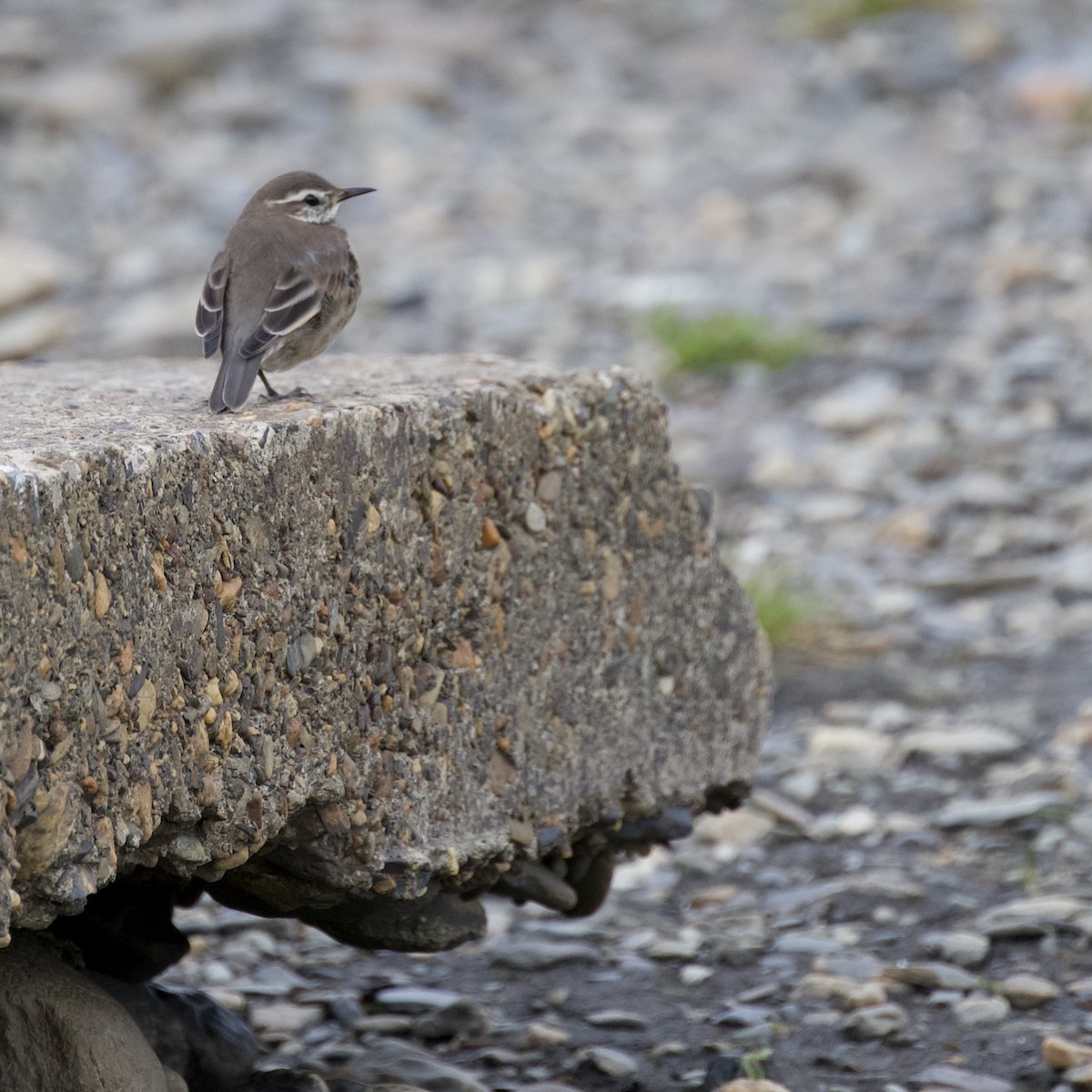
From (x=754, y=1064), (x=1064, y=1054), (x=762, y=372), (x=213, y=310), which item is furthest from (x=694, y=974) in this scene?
(x=762, y=372)

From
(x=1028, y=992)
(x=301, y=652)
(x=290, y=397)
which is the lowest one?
(x=1028, y=992)

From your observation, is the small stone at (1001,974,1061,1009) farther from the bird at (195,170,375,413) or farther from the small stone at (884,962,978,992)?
the bird at (195,170,375,413)

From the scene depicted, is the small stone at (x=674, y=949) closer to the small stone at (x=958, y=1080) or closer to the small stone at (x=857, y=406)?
the small stone at (x=958, y=1080)

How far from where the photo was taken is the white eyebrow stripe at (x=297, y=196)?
4.82m

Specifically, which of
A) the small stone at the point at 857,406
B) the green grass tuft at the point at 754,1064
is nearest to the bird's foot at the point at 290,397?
the green grass tuft at the point at 754,1064

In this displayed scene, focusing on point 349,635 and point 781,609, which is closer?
point 349,635

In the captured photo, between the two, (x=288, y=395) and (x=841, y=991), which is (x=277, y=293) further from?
(x=841, y=991)

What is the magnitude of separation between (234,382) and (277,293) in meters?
0.58

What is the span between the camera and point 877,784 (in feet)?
20.5

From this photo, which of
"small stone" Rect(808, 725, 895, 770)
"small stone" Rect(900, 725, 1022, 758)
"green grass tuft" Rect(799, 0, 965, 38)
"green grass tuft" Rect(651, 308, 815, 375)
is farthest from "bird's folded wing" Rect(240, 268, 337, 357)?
"green grass tuft" Rect(799, 0, 965, 38)

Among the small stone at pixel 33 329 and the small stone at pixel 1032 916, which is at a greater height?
the small stone at pixel 33 329

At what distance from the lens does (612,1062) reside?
4.33 meters

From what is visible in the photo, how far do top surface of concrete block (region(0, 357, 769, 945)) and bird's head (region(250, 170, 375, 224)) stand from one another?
0.51 meters

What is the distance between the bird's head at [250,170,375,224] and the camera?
483 centimetres
